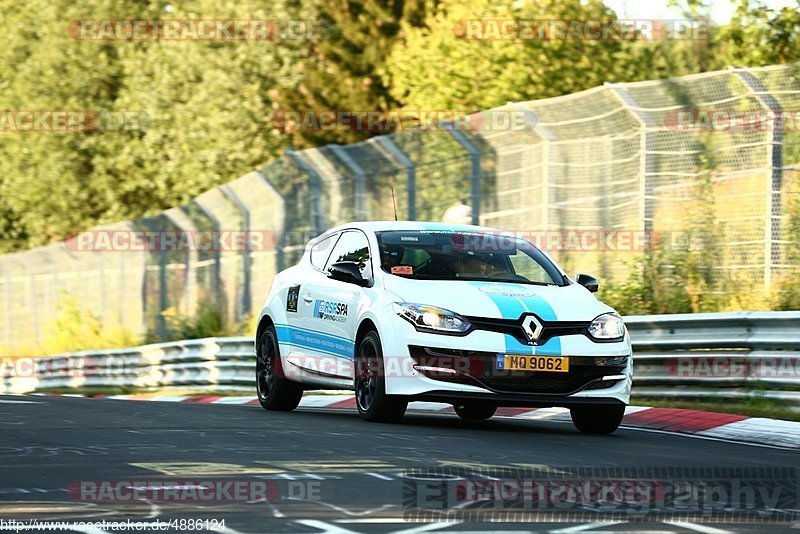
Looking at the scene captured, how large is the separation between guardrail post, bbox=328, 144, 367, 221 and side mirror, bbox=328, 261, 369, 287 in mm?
9376

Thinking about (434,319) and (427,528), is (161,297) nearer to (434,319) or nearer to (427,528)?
(434,319)

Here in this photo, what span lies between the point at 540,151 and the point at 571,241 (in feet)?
3.67

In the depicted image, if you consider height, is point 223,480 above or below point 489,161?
below

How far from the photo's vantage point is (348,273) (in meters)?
12.4

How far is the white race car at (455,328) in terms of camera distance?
11.3m

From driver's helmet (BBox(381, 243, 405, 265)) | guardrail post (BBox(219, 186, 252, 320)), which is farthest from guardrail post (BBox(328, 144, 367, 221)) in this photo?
driver's helmet (BBox(381, 243, 405, 265))

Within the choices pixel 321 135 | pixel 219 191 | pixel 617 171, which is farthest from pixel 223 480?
pixel 321 135

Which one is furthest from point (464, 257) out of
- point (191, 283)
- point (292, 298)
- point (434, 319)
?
point (191, 283)

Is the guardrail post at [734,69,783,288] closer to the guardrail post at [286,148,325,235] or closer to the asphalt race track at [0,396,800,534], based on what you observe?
the asphalt race track at [0,396,800,534]

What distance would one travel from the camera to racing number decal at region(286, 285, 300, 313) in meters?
13.8

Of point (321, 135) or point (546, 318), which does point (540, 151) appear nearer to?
point (546, 318)

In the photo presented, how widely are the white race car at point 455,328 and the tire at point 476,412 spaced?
1.44 metres

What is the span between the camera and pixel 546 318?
11398mm

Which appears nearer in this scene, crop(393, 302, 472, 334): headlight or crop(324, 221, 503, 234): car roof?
A: crop(393, 302, 472, 334): headlight
